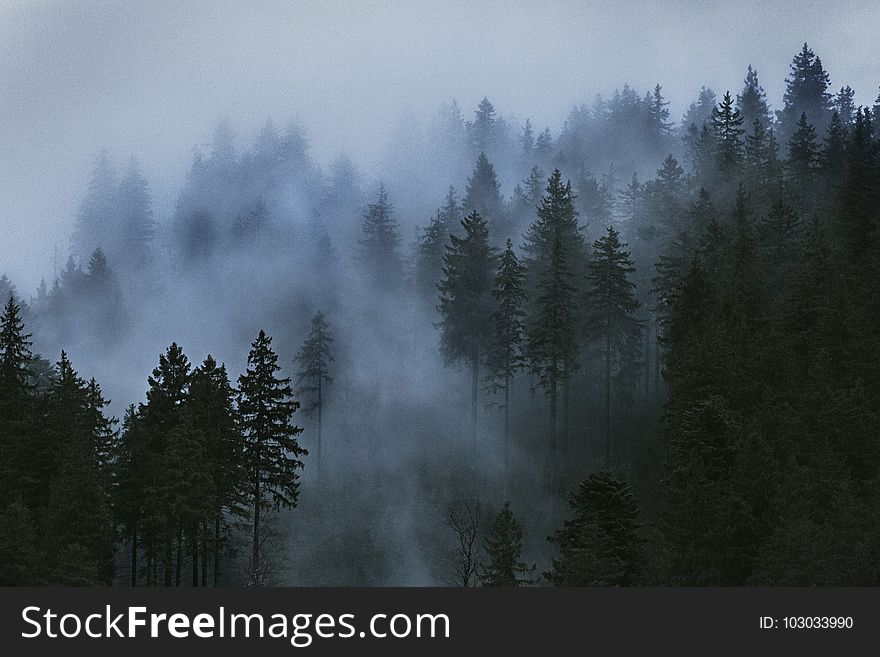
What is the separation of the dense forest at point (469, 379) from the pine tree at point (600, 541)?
0.41 feet

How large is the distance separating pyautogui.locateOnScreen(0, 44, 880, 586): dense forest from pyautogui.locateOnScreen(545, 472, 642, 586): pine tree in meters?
0.13

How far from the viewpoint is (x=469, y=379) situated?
78500mm

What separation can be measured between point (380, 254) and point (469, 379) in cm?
2019

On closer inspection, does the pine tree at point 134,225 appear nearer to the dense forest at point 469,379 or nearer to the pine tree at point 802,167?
the dense forest at point 469,379

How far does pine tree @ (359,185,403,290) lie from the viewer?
90688 mm

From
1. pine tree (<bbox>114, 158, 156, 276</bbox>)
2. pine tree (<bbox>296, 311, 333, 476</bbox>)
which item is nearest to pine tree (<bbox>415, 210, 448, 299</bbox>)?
pine tree (<bbox>296, 311, 333, 476</bbox>)

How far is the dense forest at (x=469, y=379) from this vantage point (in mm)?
37000

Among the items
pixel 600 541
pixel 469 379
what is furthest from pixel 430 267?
pixel 600 541

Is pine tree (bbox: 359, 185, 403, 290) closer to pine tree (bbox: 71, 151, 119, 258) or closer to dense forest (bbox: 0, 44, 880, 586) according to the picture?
dense forest (bbox: 0, 44, 880, 586)

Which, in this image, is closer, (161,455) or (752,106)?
(161,455)

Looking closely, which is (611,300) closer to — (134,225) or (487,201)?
(487,201)

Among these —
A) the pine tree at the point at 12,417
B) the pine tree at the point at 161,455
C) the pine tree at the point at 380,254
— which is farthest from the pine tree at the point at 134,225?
the pine tree at the point at 161,455

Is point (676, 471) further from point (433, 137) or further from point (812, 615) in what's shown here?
point (433, 137)

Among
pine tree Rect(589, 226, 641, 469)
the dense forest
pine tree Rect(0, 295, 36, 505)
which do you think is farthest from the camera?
pine tree Rect(589, 226, 641, 469)
